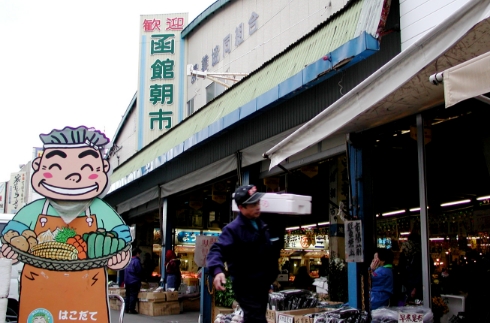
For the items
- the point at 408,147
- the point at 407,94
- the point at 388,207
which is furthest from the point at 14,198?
the point at 407,94

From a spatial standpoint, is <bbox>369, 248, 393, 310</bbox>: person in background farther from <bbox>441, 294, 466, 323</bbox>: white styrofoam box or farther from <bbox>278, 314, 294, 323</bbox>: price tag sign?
<bbox>441, 294, 466, 323</bbox>: white styrofoam box

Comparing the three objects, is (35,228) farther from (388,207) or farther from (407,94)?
(388,207)

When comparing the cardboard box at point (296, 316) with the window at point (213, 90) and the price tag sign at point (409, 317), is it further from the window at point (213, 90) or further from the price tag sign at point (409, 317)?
the window at point (213, 90)

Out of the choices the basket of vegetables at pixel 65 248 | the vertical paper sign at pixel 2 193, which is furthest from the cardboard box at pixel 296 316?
the vertical paper sign at pixel 2 193

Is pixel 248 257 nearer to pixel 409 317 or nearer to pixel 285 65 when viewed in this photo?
pixel 409 317

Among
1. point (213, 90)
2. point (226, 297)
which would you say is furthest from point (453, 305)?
point (213, 90)

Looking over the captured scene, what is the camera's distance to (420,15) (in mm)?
7258

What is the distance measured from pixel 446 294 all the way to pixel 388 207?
4.92 meters

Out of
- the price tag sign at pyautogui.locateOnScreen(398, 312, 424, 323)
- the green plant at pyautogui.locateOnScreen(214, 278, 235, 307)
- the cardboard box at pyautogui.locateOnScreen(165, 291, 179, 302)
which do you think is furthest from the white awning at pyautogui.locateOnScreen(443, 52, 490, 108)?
the cardboard box at pyautogui.locateOnScreen(165, 291, 179, 302)

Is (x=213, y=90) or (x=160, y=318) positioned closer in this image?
(x=160, y=318)

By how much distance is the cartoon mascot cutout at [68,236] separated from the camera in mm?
7973

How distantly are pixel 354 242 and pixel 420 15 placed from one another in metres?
3.37

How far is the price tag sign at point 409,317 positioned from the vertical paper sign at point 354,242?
1.22m

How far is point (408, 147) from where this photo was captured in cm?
1065
